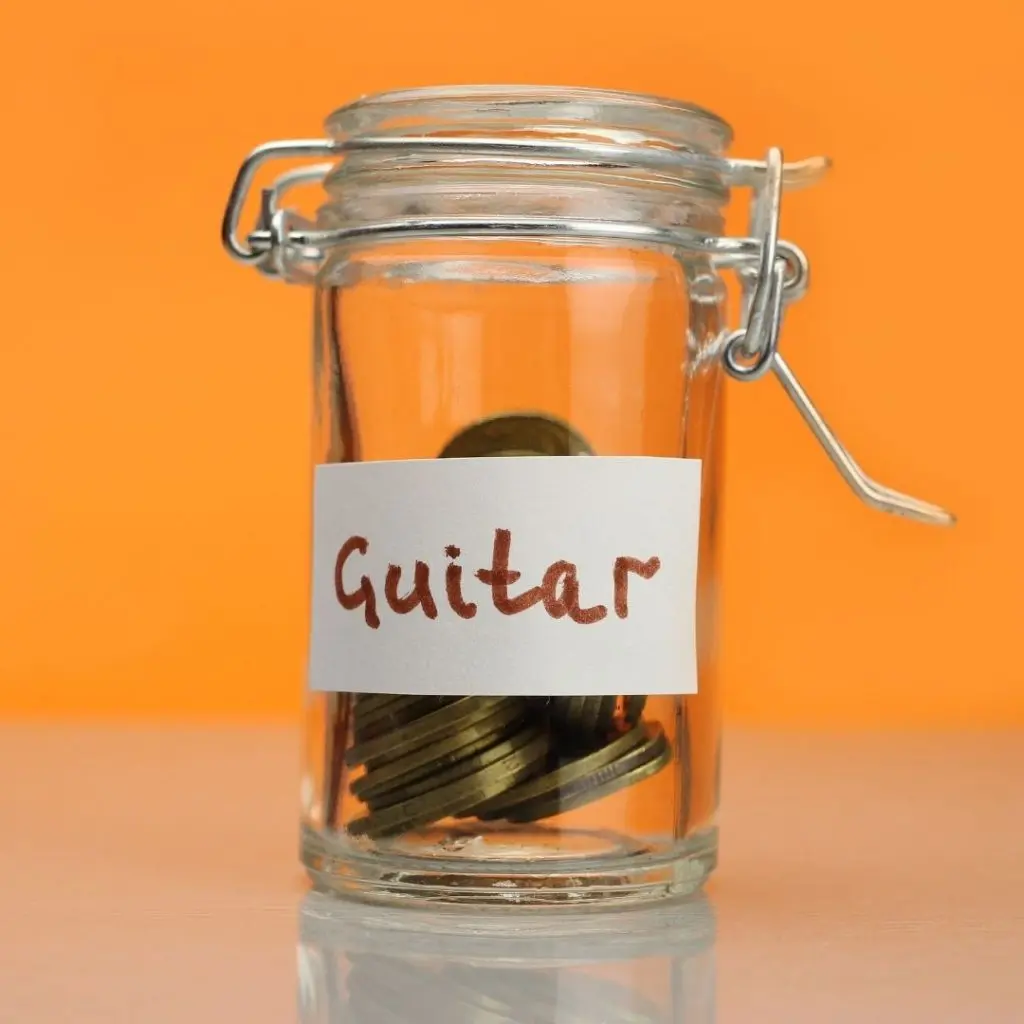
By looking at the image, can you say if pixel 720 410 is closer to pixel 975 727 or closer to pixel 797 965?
pixel 797 965

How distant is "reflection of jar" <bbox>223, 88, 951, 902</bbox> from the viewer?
0.59m

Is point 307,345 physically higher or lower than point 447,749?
higher

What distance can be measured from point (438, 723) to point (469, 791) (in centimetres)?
2

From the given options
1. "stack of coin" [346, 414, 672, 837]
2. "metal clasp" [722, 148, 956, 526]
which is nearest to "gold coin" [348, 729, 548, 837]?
"stack of coin" [346, 414, 672, 837]

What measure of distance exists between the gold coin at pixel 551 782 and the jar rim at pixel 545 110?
20cm

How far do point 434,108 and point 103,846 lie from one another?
324 millimetres

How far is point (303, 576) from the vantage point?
146 centimetres

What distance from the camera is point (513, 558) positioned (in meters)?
0.59

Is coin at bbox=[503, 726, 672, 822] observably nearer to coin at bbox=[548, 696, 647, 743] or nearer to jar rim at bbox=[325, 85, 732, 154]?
coin at bbox=[548, 696, 647, 743]

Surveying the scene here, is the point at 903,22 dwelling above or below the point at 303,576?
above

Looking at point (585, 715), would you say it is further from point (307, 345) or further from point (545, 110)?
point (307, 345)

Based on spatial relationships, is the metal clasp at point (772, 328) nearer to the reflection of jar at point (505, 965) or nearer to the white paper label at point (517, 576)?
the white paper label at point (517, 576)

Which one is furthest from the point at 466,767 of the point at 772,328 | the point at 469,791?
the point at 772,328

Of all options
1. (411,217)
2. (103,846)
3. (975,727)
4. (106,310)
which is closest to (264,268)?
(411,217)
